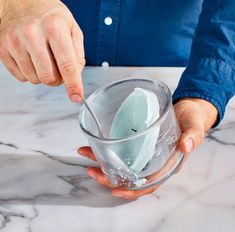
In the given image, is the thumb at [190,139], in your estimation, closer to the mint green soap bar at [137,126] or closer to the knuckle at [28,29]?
the mint green soap bar at [137,126]

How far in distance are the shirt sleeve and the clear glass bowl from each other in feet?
0.39

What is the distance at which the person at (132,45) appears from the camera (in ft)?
1.79

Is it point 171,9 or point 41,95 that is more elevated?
point 171,9

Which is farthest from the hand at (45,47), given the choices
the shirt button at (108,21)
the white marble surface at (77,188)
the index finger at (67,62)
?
the shirt button at (108,21)

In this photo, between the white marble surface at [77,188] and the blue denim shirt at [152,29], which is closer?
the white marble surface at [77,188]

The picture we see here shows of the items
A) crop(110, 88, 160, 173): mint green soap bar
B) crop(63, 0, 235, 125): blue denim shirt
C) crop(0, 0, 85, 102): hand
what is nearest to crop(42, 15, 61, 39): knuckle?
crop(0, 0, 85, 102): hand

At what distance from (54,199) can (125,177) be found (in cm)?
9

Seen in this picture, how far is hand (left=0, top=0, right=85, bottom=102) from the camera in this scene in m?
0.53

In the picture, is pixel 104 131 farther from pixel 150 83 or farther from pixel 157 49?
pixel 157 49

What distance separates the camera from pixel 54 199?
576 millimetres

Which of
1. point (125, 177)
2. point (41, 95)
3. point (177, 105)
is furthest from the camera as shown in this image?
point (41, 95)

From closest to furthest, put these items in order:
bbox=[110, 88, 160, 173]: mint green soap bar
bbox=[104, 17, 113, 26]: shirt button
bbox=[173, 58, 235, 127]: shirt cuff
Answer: bbox=[110, 88, 160, 173]: mint green soap bar
bbox=[173, 58, 235, 127]: shirt cuff
bbox=[104, 17, 113, 26]: shirt button

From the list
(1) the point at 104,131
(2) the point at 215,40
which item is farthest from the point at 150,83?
(2) the point at 215,40

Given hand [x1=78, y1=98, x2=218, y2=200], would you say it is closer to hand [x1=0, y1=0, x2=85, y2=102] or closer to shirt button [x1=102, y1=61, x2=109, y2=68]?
hand [x1=0, y1=0, x2=85, y2=102]
